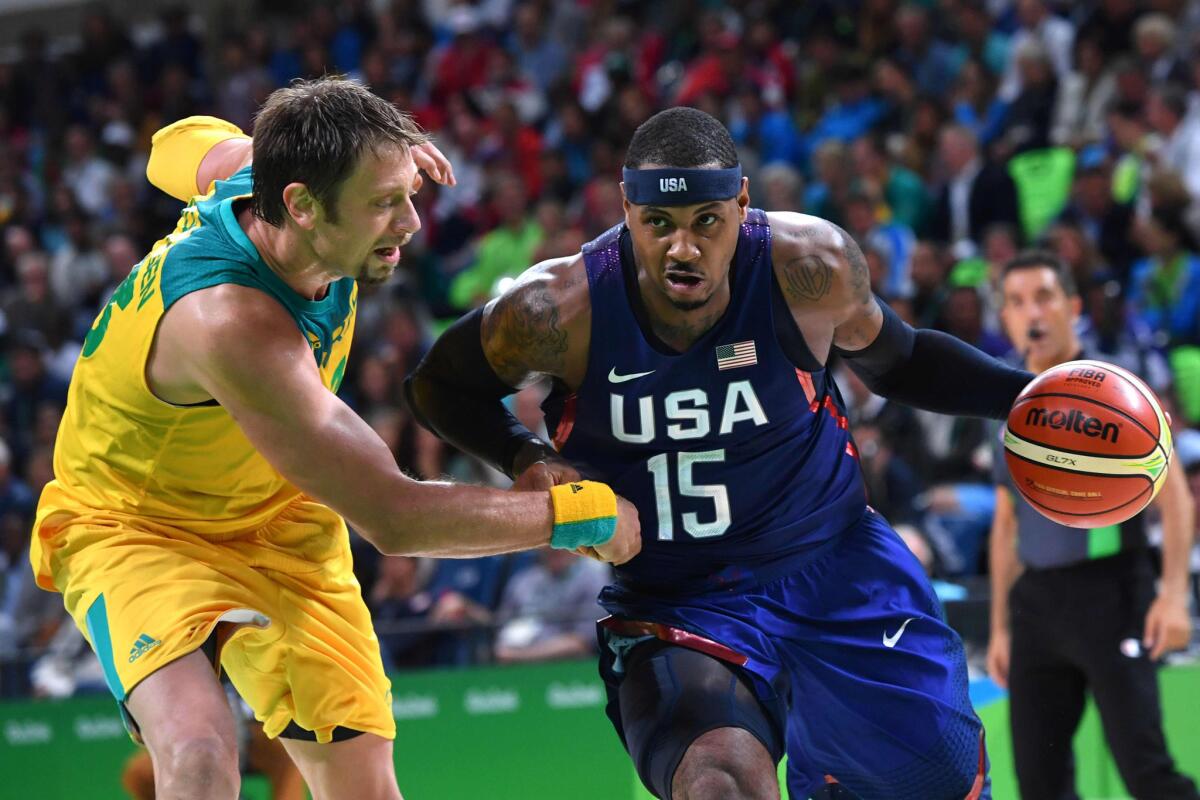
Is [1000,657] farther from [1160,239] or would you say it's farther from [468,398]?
[1160,239]

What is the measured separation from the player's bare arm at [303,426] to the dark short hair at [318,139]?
28 centimetres

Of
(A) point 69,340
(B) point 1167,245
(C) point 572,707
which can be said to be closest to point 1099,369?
(C) point 572,707

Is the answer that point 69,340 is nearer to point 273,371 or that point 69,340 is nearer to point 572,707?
point 572,707

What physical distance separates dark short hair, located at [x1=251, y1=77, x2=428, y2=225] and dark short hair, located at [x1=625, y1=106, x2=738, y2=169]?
0.63m

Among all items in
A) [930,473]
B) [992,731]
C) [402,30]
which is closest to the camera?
[992,731]

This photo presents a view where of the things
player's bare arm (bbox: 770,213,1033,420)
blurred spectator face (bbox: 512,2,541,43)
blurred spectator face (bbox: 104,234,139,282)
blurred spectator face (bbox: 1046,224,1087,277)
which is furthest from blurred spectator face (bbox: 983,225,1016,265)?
blurred spectator face (bbox: 104,234,139,282)

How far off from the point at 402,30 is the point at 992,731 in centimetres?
969

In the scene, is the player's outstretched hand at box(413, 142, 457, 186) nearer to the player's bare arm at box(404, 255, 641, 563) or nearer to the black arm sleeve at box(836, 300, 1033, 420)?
the player's bare arm at box(404, 255, 641, 563)

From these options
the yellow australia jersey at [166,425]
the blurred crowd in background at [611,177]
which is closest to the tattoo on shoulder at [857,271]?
the yellow australia jersey at [166,425]

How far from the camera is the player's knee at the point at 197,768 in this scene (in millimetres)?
3482

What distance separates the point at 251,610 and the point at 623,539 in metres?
0.95

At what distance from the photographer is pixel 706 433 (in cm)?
404

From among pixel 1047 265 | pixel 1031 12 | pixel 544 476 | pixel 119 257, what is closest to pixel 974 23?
pixel 1031 12

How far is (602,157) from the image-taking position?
1163 cm
